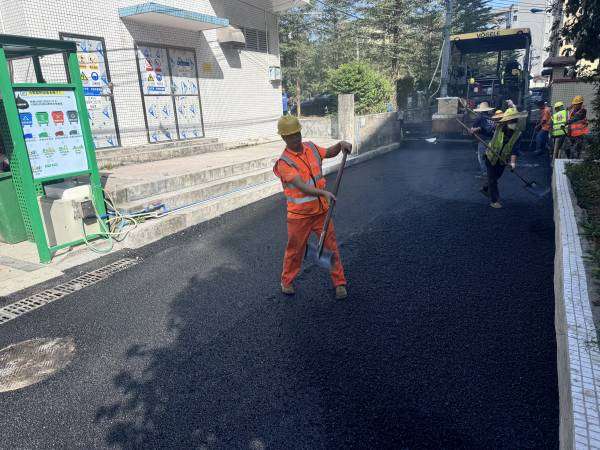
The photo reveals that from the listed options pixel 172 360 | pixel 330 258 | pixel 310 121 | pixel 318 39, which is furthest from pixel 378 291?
pixel 318 39

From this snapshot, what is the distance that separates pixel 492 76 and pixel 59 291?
52.1 feet

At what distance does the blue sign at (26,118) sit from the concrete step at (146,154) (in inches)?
170

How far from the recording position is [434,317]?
395 cm

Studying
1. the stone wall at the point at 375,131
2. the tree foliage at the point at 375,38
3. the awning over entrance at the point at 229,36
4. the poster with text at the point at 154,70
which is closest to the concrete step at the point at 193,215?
the poster with text at the point at 154,70

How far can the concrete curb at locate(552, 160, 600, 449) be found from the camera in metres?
1.99

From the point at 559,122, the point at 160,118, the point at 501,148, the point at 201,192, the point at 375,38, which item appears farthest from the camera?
the point at 375,38

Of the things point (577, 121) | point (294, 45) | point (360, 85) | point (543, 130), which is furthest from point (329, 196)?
point (294, 45)

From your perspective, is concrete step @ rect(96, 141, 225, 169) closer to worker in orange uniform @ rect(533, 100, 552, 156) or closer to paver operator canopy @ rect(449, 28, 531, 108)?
paver operator canopy @ rect(449, 28, 531, 108)

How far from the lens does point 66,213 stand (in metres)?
5.80

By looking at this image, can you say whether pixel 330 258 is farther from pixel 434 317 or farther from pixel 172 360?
pixel 172 360

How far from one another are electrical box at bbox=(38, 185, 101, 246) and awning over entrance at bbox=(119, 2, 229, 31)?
19.5ft

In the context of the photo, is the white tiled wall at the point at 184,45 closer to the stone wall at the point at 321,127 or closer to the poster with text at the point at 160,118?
the poster with text at the point at 160,118

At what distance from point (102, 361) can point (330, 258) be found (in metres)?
2.24

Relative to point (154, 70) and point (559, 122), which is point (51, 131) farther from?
point (559, 122)
